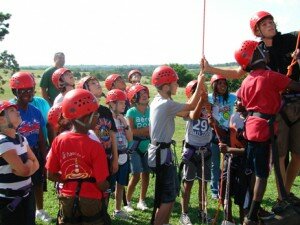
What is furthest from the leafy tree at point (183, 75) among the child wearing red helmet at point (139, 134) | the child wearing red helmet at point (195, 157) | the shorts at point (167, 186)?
the shorts at point (167, 186)

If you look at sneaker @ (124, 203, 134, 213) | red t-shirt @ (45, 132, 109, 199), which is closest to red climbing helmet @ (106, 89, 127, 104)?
sneaker @ (124, 203, 134, 213)

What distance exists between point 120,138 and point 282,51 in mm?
Result: 3325

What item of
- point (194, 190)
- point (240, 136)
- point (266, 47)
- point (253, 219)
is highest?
point (266, 47)

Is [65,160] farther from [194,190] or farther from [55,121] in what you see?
[194,190]

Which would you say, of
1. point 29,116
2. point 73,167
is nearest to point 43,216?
point 29,116

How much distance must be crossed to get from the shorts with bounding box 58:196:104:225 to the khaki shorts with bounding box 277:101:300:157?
8.83ft

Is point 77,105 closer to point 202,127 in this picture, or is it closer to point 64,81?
point 64,81

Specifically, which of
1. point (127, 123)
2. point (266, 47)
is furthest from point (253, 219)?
point (127, 123)

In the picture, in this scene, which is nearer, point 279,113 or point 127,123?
point 279,113

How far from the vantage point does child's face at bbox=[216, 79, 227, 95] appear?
8602 mm

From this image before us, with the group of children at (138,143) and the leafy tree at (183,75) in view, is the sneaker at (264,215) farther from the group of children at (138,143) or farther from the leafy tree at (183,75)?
the leafy tree at (183,75)

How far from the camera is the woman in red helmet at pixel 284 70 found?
228 inches

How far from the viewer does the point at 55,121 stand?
677cm

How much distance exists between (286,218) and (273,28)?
265 cm
